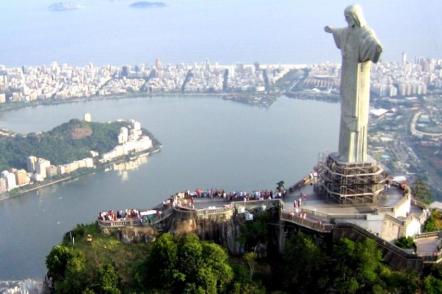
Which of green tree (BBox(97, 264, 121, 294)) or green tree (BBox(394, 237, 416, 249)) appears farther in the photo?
green tree (BBox(394, 237, 416, 249))

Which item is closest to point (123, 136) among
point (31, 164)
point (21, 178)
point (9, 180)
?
point (31, 164)

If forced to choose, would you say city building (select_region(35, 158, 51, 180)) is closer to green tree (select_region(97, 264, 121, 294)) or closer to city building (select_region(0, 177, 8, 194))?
city building (select_region(0, 177, 8, 194))

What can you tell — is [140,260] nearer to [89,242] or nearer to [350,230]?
[89,242]

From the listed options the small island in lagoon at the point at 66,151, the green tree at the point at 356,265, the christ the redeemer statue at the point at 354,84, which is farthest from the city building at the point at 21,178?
the green tree at the point at 356,265

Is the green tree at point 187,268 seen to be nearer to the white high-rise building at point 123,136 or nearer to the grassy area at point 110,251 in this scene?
the grassy area at point 110,251

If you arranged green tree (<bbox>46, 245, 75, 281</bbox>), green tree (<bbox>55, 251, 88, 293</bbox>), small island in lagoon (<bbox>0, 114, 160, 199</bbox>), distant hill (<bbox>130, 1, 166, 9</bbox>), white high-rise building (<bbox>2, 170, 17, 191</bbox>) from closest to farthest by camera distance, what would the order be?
1. green tree (<bbox>55, 251, 88, 293</bbox>)
2. green tree (<bbox>46, 245, 75, 281</bbox>)
3. white high-rise building (<bbox>2, 170, 17, 191</bbox>)
4. small island in lagoon (<bbox>0, 114, 160, 199</bbox>)
5. distant hill (<bbox>130, 1, 166, 9</bbox>)

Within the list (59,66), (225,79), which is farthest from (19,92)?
(225,79)

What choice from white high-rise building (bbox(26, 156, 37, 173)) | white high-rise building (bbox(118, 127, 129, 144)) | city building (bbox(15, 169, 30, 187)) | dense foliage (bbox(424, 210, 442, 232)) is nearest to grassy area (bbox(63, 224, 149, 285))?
dense foliage (bbox(424, 210, 442, 232))
